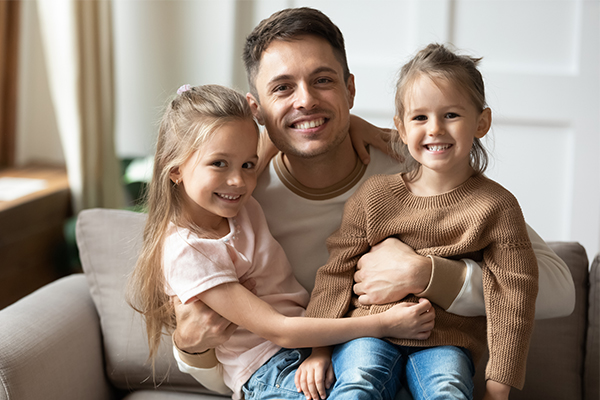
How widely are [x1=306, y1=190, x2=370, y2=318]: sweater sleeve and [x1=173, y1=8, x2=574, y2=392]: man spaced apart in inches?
1.2

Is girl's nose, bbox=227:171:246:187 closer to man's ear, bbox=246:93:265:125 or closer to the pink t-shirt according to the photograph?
the pink t-shirt

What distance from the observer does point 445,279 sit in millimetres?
1197

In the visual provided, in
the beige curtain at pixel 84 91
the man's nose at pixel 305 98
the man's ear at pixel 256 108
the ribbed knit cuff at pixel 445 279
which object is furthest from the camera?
the beige curtain at pixel 84 91

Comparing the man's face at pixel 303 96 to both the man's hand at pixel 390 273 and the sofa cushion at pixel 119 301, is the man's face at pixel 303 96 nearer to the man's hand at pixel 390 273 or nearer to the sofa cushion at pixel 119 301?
the man's hand at pixel 390 273

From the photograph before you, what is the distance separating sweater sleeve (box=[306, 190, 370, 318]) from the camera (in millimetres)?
1300

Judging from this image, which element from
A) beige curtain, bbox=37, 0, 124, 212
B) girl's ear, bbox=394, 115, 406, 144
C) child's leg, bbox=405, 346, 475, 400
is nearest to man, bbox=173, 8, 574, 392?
child's leg, bbox=405, 346, 475, 400

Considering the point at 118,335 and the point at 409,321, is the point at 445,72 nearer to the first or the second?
the point at 409,321

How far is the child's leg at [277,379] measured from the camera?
124 centimetres

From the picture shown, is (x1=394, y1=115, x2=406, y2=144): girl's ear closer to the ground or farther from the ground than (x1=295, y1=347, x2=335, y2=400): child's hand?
farther from the ground

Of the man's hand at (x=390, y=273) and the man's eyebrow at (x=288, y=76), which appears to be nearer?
the man's hand at (x=390, y=273)

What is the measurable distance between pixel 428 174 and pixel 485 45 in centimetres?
175

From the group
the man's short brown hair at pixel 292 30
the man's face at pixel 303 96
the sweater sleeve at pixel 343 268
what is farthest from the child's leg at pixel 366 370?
the man's short brown hair at pixel 292 30

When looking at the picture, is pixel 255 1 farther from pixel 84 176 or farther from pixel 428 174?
pixel 428 174

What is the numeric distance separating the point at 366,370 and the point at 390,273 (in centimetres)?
22
